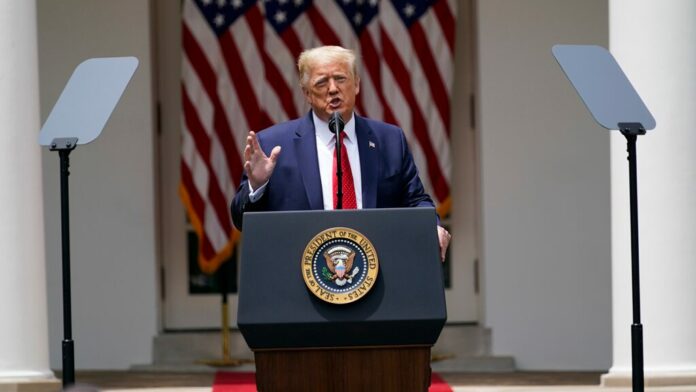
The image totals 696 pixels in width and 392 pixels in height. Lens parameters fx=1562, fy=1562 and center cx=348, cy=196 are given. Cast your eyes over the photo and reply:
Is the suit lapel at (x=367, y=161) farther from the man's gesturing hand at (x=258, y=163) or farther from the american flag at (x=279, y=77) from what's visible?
the american flag at (x=279, y=77)

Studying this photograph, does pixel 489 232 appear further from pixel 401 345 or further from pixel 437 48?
pixel 401 345

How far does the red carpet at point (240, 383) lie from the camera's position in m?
9.78

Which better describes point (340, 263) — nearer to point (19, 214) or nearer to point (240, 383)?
point (19, 214)

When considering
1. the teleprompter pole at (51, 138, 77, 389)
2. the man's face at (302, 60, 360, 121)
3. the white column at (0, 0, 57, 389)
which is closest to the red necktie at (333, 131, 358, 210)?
the man's face at (302, 60, 360, 121)

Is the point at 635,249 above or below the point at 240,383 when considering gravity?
above

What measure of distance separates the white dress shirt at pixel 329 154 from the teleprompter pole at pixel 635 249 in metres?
1.31

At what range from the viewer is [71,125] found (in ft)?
21.7

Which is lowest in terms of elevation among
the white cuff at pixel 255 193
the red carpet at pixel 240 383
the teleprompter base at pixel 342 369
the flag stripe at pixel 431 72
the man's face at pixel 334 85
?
the red carpet at pixel 240 383

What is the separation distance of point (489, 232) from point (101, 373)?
300 cm

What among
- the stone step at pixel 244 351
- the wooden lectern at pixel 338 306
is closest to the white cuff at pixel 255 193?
the wooden lectern at pixel 338 306

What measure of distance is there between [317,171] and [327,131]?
19 centimetres

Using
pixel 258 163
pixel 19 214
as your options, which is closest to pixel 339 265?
pixel 258 163

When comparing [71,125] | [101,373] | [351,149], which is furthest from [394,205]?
[101,373]

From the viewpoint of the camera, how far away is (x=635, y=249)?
659 centimetres
